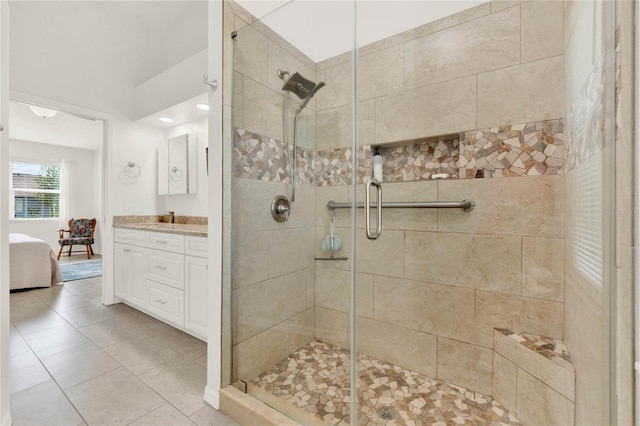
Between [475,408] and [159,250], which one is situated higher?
[159,250]

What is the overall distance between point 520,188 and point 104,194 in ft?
12.1

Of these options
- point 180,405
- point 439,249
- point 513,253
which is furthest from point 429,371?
point 180,405

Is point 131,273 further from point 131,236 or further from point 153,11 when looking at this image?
point 153,11

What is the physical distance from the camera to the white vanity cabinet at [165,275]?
2.12 metres

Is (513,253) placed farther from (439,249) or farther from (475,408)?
(475,408)

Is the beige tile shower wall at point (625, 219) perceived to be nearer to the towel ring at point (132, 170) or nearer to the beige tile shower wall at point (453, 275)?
the beige tile shower wall at point (453, 275)

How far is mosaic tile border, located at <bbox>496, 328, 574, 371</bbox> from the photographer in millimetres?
1153

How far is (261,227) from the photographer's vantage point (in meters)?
1.60

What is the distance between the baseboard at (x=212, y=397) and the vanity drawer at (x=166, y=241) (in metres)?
1.11

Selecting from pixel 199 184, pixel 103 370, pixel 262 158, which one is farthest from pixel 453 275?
pixel 199 184

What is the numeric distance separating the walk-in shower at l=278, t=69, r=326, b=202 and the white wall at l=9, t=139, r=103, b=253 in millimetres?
5838

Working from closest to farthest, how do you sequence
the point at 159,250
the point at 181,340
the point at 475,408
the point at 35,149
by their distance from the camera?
the point at 475,408
the point at 181,340
the point at 159,250
the point at 35,149

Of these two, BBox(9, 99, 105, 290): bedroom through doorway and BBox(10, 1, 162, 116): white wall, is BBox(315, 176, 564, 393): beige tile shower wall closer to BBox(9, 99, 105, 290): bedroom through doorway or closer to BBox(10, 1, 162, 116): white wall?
BBox(10, 1, 162, 116): white wall

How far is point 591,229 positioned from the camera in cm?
95
